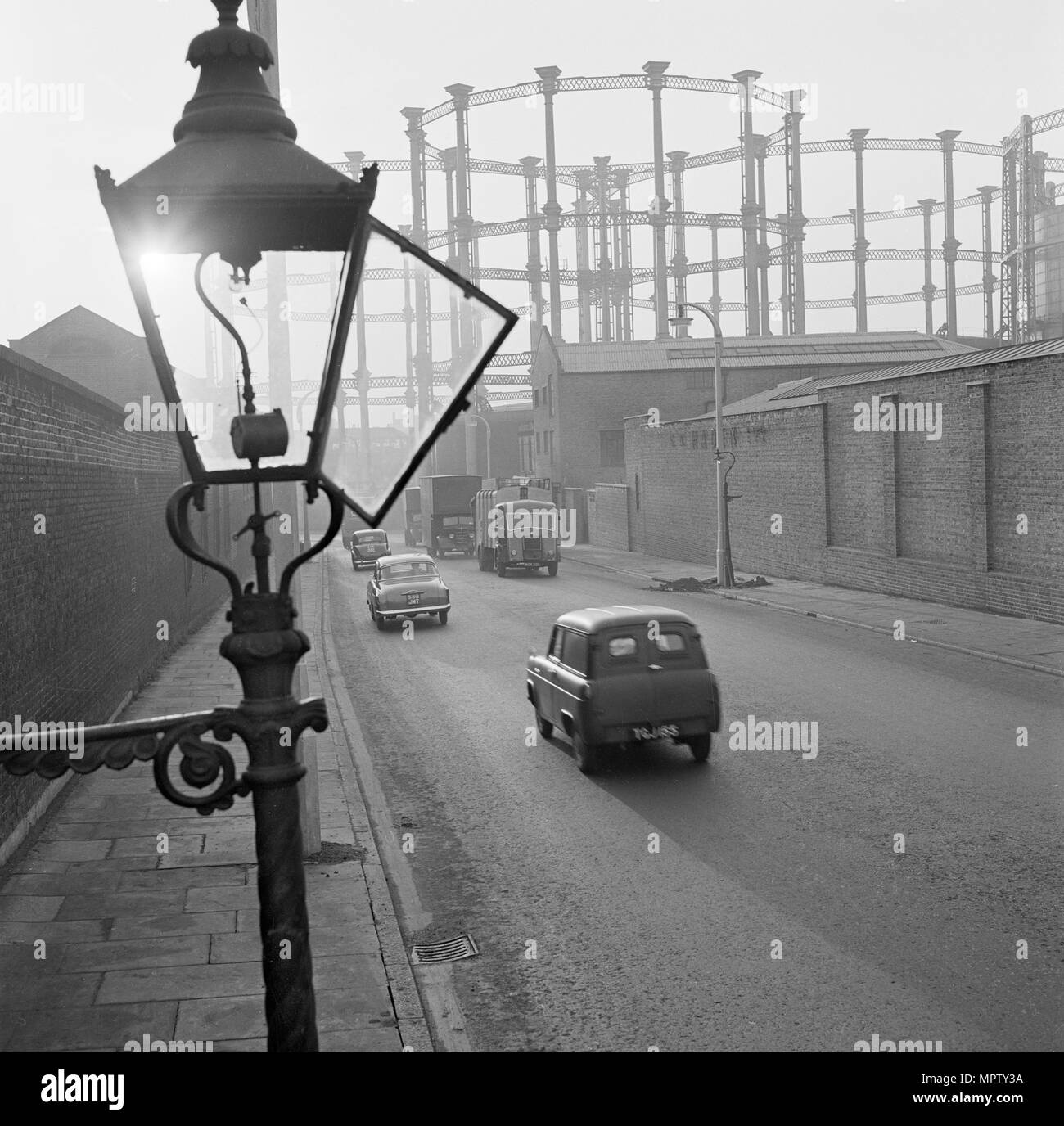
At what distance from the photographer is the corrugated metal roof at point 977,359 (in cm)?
2431

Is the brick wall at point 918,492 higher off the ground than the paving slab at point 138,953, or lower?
higher

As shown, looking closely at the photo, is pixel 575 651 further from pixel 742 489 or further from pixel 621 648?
pixel 742 489

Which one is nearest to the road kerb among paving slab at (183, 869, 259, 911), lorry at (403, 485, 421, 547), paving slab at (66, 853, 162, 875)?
paving slab at (183, 869, 259, 911)

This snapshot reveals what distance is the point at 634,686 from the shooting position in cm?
1273

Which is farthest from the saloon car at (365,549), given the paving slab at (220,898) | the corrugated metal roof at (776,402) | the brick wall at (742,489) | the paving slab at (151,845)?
the paving slab at (220,898)

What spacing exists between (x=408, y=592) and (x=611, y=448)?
41.6 metres

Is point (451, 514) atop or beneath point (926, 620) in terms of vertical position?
atop

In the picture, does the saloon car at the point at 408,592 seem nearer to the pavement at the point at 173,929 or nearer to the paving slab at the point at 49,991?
the pavement at the point at 173,929

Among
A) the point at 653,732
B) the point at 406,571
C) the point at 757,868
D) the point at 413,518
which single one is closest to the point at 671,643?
the point at 653,732

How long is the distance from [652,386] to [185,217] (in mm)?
64250

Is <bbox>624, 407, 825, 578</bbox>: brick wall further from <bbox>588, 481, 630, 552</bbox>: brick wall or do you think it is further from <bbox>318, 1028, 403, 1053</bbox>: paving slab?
<bbox>318, 1028, 403, 1053</bbox>: paving slab

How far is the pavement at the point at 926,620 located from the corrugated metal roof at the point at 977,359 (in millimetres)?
5227

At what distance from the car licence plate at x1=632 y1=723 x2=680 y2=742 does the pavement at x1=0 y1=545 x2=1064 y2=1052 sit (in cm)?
293
